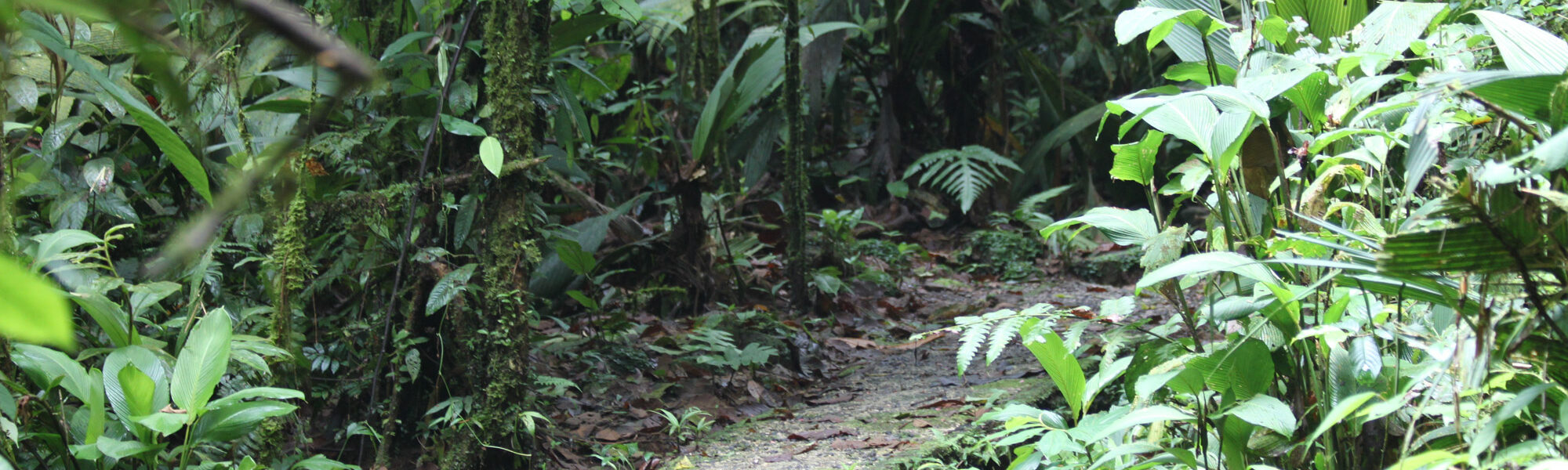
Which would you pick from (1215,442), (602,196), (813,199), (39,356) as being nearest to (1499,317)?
(1215,442)

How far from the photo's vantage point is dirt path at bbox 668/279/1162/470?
219 centimetres

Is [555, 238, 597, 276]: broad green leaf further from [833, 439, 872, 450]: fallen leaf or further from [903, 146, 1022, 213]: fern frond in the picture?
[903, 146, 1022, 213]: fern frond

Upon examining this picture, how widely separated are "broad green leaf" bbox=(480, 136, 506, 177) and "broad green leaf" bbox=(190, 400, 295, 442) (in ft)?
1.73

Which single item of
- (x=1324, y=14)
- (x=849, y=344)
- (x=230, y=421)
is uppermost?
(x=1324, y=14)

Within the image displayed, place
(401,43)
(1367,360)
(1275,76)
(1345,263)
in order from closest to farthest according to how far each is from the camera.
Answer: (1345,263)
(1367,360)
(1275,76)
(401,43)

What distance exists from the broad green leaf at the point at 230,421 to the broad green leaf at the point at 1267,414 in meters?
1.44

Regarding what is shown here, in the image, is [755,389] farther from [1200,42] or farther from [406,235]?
[1200,42]

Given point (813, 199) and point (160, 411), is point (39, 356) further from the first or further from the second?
point (813, 199)

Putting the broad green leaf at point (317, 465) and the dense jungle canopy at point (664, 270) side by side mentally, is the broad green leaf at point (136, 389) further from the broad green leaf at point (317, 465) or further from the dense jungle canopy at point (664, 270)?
the broad green leaf at point (317, 465)

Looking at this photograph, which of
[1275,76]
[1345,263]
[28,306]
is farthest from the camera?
[1275,76]

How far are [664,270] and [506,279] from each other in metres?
1.42

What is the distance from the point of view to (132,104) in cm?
150

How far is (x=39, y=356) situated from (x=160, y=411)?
206 mm

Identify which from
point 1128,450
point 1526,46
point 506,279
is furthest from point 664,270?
point 1526,46
